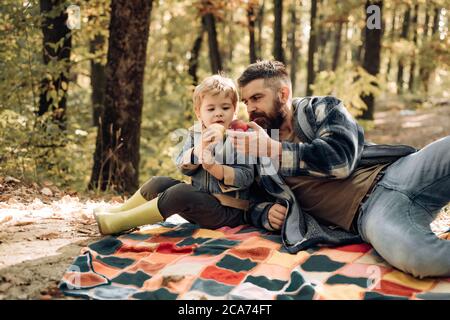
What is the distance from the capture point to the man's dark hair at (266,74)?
3367mm

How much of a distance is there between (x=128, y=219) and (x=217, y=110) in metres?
0.91

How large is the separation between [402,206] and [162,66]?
9159 mm

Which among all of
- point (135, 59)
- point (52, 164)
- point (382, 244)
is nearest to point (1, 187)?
point (52, 164)

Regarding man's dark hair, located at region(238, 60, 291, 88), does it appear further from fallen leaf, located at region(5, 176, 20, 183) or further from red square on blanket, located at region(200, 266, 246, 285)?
fallen leaf, located at region(5, 176, 20, 183)

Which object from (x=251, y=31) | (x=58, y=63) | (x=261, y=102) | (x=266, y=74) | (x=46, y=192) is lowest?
(x=46, y=192)

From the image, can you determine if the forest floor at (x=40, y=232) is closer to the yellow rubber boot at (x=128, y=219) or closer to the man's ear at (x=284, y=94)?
the yellow rubber boot at (x=128, y=219)

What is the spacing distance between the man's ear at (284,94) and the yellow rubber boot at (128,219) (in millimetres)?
1038

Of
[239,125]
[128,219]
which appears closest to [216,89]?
[239,125]

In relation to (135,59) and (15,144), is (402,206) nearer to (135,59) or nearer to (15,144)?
(135,59)

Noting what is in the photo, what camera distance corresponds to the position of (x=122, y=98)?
231 inches

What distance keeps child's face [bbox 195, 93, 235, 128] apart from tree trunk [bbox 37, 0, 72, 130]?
3.64 metres

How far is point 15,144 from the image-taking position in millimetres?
5945

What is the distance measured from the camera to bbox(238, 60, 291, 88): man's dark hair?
11.0ft

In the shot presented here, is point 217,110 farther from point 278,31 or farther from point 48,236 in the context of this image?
point 278,31
